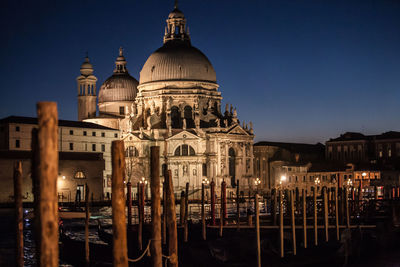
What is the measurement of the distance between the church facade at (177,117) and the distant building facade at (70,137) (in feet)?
7.25

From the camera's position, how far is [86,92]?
207 ft

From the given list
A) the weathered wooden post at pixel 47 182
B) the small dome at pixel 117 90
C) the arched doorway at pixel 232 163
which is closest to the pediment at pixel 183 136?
the arched doorway at pixel 232 163

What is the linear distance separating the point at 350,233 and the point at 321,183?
43072 millimetres

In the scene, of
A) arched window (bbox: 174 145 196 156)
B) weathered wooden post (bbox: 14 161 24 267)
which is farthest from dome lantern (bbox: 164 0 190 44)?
weathered wooden post (bbox: 14 161 24 267)

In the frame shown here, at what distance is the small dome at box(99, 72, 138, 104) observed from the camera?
65562mm

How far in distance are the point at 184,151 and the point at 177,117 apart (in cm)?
458

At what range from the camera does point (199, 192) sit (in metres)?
53.9

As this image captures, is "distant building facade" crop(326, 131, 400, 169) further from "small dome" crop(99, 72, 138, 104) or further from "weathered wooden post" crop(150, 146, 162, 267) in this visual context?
"weathered wooden post" crop(150, 146, 162, 267)

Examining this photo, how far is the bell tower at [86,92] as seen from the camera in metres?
62.5

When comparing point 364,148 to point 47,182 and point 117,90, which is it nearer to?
point 117,90

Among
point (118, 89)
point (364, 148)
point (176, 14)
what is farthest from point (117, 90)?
point (364, 148)

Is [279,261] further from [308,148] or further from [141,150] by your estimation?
[308,148]

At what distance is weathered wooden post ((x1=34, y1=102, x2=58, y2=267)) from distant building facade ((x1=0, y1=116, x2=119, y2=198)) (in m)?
37.9

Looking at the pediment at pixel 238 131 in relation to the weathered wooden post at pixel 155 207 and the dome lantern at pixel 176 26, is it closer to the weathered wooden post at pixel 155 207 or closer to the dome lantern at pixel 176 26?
the dome lantern at pixel 176 26
